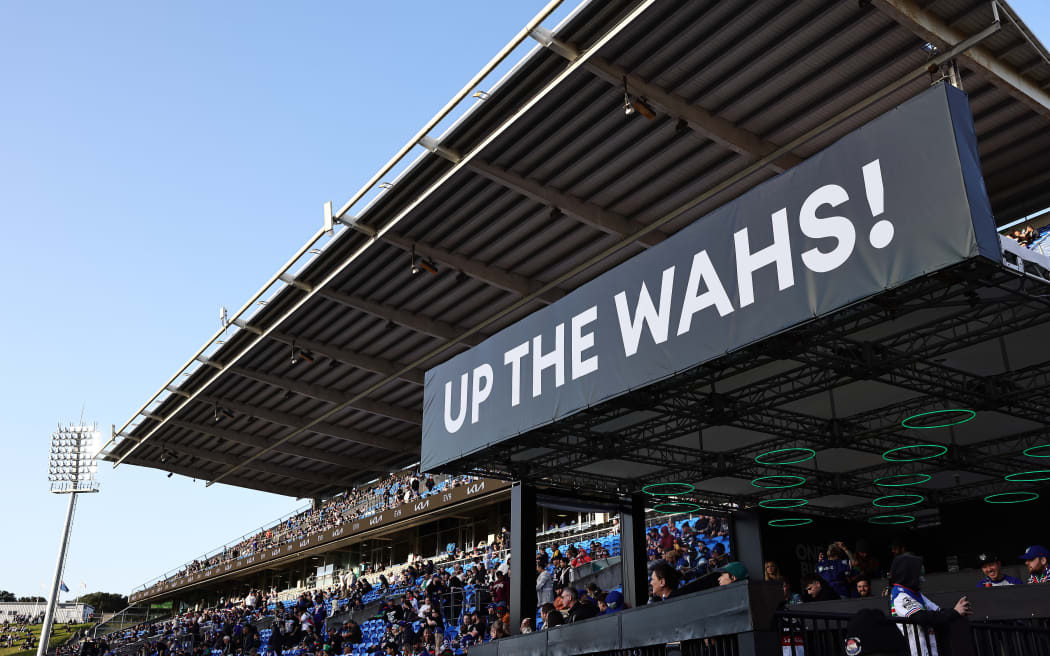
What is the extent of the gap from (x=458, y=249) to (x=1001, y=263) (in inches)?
596

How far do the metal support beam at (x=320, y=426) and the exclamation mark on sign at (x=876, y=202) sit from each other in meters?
27.1

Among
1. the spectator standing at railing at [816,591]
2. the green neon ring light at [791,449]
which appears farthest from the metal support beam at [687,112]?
the spectator standing at railing at [816,591]

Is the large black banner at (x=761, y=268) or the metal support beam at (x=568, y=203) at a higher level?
the metal support beam at (x=568, y=203)

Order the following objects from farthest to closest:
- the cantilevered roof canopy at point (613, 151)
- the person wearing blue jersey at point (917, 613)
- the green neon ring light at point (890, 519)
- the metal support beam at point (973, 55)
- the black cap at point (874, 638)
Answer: the green neon ring light at point (890, 519) < the cantilevered roof canopy at point (613, 151) < the metal support beam at point (973, 55) < the person wearing blue jersey at point (917, 613) < the black cap at point (874, 638)

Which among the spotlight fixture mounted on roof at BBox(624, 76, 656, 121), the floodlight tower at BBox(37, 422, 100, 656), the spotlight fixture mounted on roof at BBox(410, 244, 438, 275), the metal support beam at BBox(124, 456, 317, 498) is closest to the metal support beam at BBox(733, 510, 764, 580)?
the spotlight fixture mounted on roof at BBox(624, 76, 656, 121)

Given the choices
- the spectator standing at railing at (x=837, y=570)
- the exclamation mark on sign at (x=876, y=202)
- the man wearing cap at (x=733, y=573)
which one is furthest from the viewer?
the spectator standing at railing at (x=837, y=570)

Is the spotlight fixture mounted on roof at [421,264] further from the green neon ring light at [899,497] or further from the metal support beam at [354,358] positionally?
the green neon ring light at [899,497]

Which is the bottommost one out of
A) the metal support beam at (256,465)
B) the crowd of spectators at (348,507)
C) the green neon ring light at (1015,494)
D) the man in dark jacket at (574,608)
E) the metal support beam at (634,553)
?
the man in dark jacket at (574,608)

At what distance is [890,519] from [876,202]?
12941mm

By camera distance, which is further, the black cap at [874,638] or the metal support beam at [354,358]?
the metal support beam at [354,358]

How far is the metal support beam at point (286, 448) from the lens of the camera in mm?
34438

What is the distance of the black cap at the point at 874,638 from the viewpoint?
5.05 metres

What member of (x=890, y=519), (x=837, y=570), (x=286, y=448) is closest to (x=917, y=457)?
(x=837, y=570)

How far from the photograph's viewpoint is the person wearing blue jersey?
551 cm
